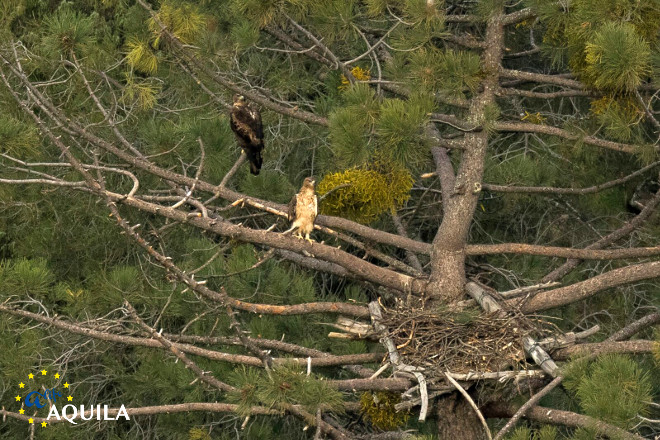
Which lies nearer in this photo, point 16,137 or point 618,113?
point 618,113

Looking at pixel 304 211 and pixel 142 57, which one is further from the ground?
pixel 142 57

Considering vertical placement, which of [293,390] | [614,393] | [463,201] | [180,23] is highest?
[180,23]

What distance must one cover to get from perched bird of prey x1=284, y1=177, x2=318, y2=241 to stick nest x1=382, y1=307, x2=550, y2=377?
2.70ft

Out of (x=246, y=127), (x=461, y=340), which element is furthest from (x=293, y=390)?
(x=246, y=127)

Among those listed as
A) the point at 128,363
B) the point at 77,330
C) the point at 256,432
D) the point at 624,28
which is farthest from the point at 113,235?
the point at 624,28

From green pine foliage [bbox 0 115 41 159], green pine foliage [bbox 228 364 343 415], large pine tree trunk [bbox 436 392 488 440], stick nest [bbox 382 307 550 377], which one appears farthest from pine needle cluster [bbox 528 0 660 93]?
green pine foliage [bbox 0 115 41 159]

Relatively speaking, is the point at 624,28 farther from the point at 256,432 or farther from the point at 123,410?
the point at 256,432

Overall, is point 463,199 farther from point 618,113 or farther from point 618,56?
point 618,56

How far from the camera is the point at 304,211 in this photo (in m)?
7.52

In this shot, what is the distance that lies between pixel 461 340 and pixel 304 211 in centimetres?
134

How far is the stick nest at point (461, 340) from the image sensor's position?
22.2 ft

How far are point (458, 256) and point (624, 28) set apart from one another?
1835 millimetres

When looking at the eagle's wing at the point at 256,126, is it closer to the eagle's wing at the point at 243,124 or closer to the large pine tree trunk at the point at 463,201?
the eagle's wing at the point at 243,124

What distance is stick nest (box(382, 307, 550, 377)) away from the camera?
6.77 metres
